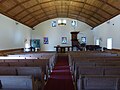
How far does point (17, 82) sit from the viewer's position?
363 cm

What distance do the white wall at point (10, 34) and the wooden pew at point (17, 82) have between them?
10.1 meters

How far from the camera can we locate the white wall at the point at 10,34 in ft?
44.8

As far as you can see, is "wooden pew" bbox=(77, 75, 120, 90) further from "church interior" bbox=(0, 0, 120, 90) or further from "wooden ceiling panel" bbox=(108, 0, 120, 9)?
"wooden ceiling panel" bbox=(108, 0, 120, 9)

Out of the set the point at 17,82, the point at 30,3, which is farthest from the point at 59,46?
the point at 17,82

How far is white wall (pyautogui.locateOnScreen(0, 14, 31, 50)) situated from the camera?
1365cm

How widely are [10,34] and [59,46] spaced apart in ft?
25.2

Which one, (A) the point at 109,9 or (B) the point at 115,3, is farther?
(A) the point at 109,9

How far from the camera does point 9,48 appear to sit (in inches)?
609

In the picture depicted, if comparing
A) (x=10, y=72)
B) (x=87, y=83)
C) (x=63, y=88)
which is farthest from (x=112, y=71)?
(x=10, y=72)

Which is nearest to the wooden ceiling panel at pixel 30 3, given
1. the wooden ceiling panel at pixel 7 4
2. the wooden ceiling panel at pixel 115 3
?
the wooden ceiling panel at pixel 7 4

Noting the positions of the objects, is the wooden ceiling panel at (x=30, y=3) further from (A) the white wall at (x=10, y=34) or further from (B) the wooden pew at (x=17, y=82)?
(B) the wooden pew at (x=17, y=82)

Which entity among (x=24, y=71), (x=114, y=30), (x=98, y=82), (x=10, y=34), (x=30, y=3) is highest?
(x=30, y=3)

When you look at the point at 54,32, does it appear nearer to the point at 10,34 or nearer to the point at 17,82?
the point at 10,34

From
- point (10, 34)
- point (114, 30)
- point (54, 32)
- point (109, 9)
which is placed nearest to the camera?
point (109, 9)
